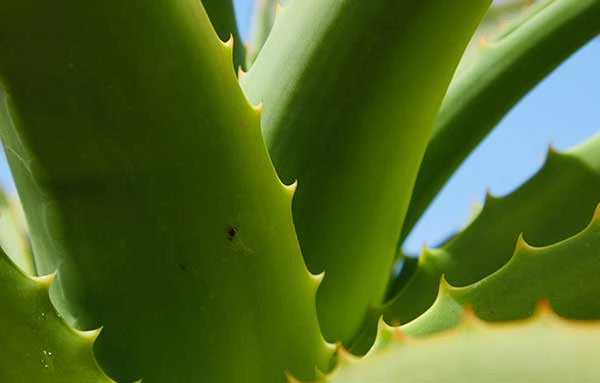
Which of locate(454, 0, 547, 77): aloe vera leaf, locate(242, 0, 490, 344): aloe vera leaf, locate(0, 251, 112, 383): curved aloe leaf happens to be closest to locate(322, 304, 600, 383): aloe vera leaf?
locate(0, 251, 112, 383): curved aloe leaf

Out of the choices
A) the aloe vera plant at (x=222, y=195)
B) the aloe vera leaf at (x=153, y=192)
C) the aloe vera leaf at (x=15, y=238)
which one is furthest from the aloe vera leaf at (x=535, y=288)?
the aloe vera leaf at (x=15, y=238)

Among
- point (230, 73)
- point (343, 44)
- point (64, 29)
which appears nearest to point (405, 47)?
point (343, 44)

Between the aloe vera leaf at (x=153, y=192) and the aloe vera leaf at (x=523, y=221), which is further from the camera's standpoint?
the aloe vera leaf at (x=523, y=221)

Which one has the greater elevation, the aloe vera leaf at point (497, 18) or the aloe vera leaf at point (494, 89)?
the aloe vera leaf at point (494, 89)

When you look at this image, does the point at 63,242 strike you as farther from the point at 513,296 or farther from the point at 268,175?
the point at 513,296

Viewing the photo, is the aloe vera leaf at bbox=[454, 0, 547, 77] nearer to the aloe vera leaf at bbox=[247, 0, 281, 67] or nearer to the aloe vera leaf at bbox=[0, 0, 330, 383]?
the aloe vera leaf at bbox=[247, 0, 281, 67]

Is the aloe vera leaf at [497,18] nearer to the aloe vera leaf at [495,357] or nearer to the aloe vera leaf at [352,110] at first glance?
Answer: the aloe vera leaf at [352,110]
